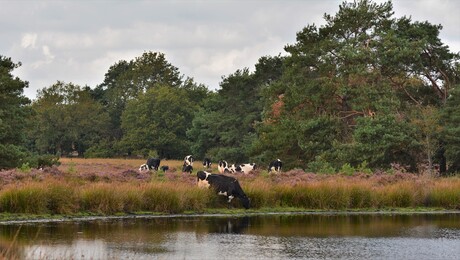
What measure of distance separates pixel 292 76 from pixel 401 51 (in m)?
7.57

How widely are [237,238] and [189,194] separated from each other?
6527 millimetres

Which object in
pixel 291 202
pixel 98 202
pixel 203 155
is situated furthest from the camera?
pixel 203 155

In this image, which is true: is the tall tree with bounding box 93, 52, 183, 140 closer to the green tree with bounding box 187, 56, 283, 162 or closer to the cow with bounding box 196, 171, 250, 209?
the green tree with bounding box 187, 56, 283, 162

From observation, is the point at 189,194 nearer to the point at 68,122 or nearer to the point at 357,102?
the point at 357,102

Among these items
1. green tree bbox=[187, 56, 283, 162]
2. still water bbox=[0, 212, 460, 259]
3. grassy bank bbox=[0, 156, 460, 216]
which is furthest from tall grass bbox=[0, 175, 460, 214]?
green tree bbox=[187, 56, 283, 162]

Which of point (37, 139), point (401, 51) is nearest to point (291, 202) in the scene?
point (401, 51)

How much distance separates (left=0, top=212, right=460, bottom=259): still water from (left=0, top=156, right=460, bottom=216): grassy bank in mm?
1340

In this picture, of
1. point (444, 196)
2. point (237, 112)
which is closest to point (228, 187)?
point (444, 196)

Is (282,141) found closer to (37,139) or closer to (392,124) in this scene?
(392,124)

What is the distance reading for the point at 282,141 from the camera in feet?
165

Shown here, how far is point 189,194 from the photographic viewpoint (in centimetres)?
2656

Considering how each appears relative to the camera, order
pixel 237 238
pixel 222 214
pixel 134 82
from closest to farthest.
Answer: pixel 237 238, pixel 222 214, pixel 134 82

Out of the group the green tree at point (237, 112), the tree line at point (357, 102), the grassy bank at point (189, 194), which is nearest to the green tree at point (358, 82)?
the tree line at point (357, 102)

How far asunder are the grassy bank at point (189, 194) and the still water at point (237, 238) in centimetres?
134
